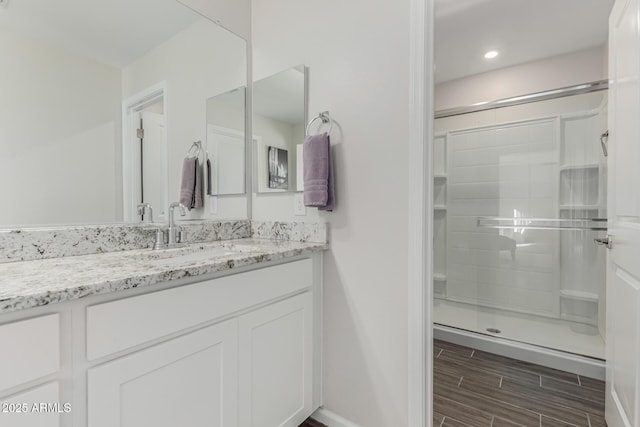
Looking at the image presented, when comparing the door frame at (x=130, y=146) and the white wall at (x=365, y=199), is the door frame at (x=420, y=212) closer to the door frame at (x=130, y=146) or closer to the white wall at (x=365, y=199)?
the white wall at (x=365, y=199)

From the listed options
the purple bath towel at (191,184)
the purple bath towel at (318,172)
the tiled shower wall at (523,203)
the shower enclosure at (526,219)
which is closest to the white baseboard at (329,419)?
the purple bath towel at (318,172)

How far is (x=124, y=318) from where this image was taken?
2.61 ft

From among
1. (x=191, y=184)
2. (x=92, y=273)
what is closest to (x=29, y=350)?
(x=92, y=273)

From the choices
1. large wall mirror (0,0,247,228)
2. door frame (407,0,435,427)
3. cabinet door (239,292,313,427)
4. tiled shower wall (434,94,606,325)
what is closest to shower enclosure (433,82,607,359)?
tiled shower wall (434,94,606,325)

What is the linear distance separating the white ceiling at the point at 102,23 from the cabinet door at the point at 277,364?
1.27m

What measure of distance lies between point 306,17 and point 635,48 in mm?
1358

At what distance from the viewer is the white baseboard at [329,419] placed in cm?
146

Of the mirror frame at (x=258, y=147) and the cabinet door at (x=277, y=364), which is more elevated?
the mirror frame at (x=258, y=147)

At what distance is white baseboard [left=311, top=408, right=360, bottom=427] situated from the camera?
4.80 ft

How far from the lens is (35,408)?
0.66 m

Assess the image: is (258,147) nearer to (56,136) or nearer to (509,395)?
(56,136)

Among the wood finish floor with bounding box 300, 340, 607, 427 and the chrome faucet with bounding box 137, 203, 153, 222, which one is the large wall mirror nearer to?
the chrome faucet with bounding box 137, 203, 153, 222

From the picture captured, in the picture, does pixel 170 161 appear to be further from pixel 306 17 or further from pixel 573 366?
pixel 573 366

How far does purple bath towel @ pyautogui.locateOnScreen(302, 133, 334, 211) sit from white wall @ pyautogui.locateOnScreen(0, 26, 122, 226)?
838mm
